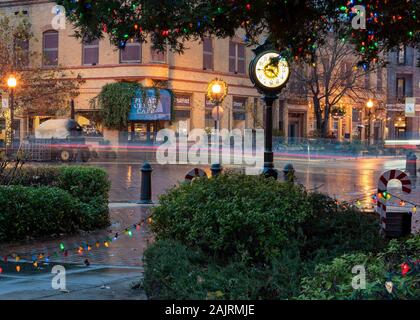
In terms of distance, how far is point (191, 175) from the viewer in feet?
34.7

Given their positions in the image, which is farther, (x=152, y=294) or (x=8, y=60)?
(x=8, y=60)

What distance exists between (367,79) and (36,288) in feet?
144

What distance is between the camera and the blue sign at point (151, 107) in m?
38.0

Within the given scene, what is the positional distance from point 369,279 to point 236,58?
39825 millimetres

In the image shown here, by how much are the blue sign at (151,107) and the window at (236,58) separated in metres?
6.70

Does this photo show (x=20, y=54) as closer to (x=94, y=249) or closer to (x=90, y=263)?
(x=94, y=249)

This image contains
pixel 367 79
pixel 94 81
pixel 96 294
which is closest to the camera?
pixel 96 294

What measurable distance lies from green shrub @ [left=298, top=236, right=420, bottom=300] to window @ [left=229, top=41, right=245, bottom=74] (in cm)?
3844

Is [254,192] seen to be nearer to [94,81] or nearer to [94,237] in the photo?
[94,237]

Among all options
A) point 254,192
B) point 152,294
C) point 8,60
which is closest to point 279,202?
point 254,192

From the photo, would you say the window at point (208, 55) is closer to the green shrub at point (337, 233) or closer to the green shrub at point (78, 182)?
the green shrub at point (78, 182)

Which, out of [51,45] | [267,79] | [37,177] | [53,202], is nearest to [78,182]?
[37,177]

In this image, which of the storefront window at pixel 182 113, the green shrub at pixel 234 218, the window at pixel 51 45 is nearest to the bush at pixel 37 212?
the green shrub at pixel 234 218

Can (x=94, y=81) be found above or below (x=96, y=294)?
above
